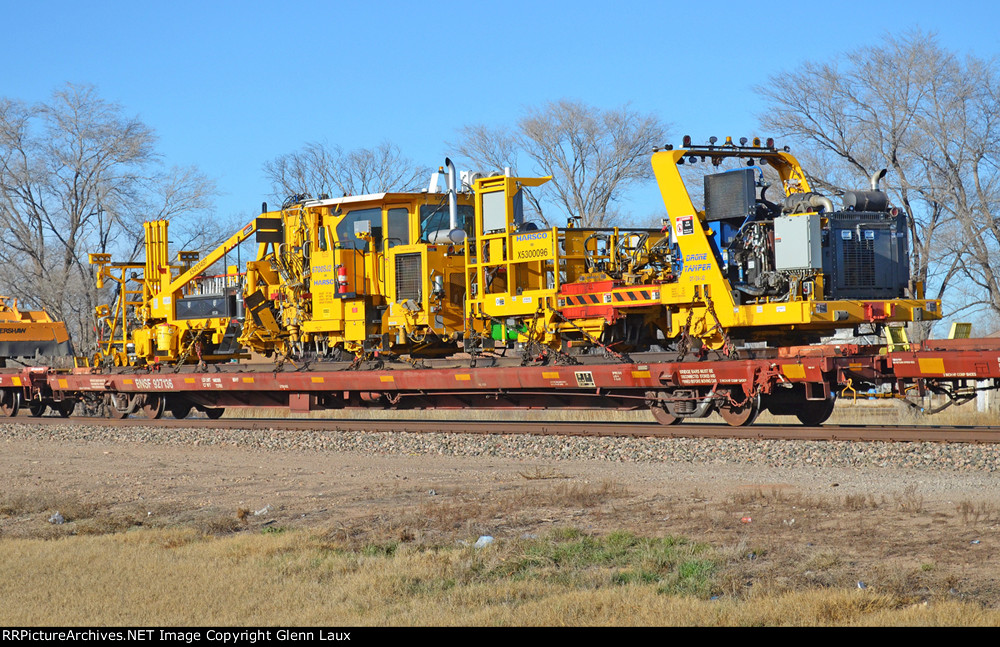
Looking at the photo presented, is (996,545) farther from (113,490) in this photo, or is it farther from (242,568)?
(113,490)

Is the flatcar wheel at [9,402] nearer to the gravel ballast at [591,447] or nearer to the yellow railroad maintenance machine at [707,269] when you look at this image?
the gravel ballast at [591,447]

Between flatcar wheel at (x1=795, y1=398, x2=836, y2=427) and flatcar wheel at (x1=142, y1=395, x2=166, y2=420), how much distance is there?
475 inches

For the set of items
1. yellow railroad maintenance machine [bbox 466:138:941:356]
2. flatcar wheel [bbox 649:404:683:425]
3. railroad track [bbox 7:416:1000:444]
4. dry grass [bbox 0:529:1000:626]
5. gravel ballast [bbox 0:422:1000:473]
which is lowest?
dry grass [bbox 0:529:1000:626]

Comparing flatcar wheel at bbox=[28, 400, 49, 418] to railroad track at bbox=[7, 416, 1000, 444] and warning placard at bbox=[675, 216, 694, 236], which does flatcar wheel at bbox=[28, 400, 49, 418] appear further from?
warning placard at bbox=[675, 216, 694, 236]

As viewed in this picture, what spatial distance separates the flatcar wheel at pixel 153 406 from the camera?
835 inches

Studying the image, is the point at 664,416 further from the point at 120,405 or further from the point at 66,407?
the point at 66,407

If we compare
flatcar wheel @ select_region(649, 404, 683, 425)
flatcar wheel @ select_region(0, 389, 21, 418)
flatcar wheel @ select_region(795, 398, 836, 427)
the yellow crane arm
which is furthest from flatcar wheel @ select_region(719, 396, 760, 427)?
flatcar wheel @ select_region(0, 389, 21, 418)

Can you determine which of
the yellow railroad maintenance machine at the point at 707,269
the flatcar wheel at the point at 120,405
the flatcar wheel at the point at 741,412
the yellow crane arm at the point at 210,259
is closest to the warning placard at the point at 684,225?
the yellow railroad maintenance machine at the point at 707,269

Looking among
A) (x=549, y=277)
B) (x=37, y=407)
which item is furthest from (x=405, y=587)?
(x=37, y=407)

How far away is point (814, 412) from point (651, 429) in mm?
2609

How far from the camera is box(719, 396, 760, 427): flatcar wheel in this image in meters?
14.2

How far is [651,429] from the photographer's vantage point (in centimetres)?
1424

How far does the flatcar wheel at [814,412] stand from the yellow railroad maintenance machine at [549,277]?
1.08 meters
